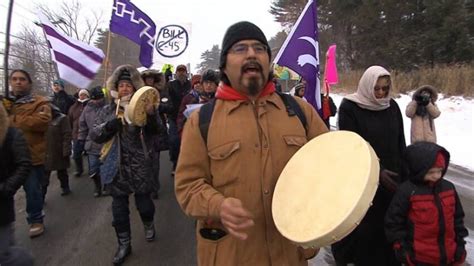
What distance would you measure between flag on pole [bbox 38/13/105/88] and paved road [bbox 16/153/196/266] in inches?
73.1

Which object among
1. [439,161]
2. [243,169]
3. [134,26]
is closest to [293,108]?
[243,169]

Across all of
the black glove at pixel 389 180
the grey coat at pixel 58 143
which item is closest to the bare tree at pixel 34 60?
the grey coat at pixel 58 143

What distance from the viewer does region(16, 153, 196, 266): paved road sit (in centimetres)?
430

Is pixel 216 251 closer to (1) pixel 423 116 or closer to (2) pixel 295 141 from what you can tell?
(2) pixel 295 141

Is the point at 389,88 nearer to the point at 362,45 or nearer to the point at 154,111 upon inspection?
the point at 154,111

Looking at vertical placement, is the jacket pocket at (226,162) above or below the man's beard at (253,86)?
below

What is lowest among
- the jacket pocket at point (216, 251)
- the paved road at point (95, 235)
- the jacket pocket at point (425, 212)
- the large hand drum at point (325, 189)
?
the paved road at point (95, 235)

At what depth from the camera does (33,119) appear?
4.82 m

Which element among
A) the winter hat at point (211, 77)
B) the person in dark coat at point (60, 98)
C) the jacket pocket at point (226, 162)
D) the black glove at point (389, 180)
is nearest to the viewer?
the jacket pocket at point (226, 162)

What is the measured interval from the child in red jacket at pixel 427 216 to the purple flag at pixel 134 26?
6114 millimetres

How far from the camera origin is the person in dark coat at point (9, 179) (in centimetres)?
305

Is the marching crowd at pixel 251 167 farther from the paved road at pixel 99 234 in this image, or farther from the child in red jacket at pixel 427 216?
the paved road at pixel 99 234

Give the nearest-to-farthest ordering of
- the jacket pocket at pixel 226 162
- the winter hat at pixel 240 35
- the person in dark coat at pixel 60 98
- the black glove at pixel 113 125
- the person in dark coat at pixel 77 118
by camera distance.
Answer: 1. the jacket pocket at pixel 226 162
2. the winter hat at pixel 240 35
3. the black glove at pixel 113 125
4. the person in dark coat at pixel 77 118
5. the person in dark coat at pixel 60 98

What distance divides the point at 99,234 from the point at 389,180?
3.63m
